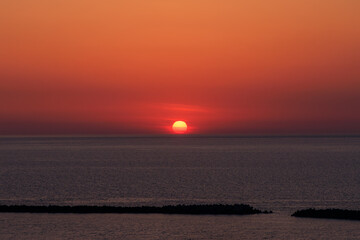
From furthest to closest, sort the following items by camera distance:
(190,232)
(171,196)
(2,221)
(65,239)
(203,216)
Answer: (171,196), (203,216), (2,221), (190,232), (65,239)

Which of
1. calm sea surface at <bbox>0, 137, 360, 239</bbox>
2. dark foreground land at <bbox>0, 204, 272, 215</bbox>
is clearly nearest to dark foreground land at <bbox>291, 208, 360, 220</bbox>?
calm sea surface at <bbox>0, 137, 360, 239</bbox>

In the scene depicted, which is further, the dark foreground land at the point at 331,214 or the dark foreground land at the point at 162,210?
the dark foreground land at the point at 162,210

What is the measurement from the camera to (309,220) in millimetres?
48781

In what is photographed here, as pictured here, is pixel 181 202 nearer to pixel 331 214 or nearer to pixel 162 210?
pixel 162 210

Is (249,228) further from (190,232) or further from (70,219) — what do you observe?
(70,219)

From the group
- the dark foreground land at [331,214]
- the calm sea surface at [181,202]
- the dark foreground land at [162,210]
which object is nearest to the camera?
the calm sea surface at [181,202]

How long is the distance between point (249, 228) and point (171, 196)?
106 ft

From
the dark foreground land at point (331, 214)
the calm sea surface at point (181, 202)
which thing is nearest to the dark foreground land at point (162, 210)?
the calm sea surface at point (181, 202)

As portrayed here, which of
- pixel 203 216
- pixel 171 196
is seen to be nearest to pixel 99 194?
pixel 171 196

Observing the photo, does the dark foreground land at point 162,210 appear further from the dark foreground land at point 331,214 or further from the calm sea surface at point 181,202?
the dark foreground land at point 331,214

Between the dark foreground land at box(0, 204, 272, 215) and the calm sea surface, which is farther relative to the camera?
the dark foreground land at box(0, 204, 272, 215)

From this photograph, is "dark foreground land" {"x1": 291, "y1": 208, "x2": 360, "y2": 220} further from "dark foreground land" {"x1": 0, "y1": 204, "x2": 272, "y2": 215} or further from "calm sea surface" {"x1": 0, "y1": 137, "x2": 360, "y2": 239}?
"dark foreground land" {"x1": 0, "y1": 204, "x2": 272, "y2": 215}

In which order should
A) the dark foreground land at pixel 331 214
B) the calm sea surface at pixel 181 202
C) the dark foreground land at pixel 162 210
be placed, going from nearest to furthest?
the calm sea surface at pixel 181 202 < the dark foreground land at pixel 331 214 < the dark foreground land at pixel 162 210

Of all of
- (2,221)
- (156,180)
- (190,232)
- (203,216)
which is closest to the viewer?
(190,232)
